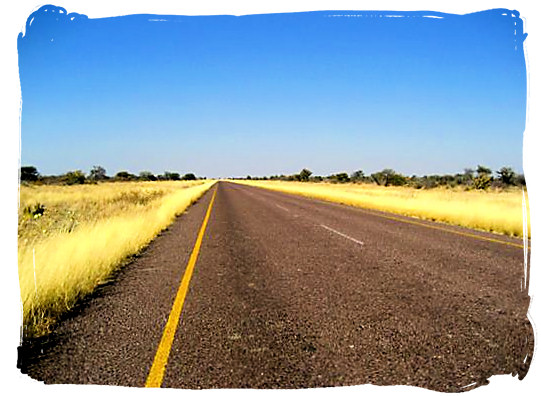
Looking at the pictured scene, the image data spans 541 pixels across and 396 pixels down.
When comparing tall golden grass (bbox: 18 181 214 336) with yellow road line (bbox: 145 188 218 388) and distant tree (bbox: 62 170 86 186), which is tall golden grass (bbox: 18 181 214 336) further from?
yellow road line (bbox: 145 188 218 388)

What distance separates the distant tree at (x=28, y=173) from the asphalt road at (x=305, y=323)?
105cm

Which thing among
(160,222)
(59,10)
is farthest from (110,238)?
(59,10)

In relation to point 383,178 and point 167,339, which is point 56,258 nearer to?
point 167,339

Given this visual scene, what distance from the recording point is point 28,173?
6.31 feet

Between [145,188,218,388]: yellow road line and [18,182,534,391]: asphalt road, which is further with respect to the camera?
[18,182,534,391]: asphalt road

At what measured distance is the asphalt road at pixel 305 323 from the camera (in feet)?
8.73

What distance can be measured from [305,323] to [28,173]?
2832mm

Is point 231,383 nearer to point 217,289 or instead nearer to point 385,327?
point 385,327

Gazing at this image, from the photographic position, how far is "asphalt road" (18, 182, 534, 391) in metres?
2.66

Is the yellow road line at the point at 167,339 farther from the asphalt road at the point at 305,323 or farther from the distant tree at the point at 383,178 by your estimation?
the distant tree at the point at 383,178

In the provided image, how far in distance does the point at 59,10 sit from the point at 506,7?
2247mm

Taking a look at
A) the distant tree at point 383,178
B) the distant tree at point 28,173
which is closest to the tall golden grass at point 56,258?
the distant tree at point 28,173

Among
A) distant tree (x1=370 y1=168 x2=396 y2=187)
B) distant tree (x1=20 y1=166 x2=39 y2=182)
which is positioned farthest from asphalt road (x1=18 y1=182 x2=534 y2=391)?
distant tree (x1=370 y1=168 x2=396 y2=187)

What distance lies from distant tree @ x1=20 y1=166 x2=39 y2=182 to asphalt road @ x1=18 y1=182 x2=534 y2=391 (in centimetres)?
105
